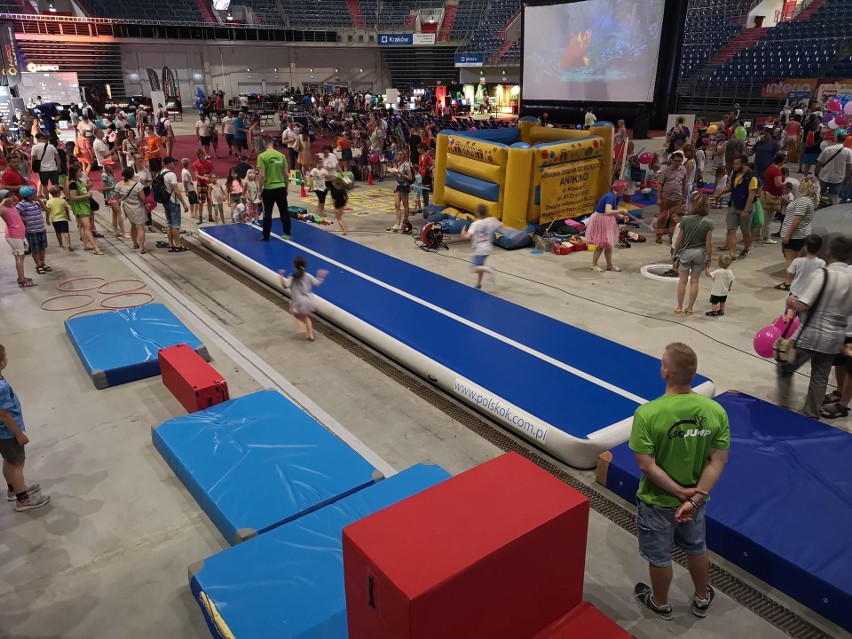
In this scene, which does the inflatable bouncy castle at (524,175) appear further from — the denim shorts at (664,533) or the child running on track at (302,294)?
the denim shorts at (664,533)

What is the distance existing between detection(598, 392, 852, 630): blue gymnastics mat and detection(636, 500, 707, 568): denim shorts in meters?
0.67

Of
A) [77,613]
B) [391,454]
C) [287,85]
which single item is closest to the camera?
[77,613]

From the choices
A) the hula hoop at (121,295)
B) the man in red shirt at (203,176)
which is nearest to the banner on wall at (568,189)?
the hula hoop at (121,295)

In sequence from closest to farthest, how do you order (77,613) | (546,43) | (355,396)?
(77,613) < (355,396) < (546,43)

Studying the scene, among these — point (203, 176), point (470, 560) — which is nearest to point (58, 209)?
point (203, 176)

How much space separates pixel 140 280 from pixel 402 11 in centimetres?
3818

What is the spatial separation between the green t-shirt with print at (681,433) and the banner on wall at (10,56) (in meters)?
31.9

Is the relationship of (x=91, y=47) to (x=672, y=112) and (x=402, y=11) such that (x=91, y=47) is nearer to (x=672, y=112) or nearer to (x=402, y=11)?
(x=402, y=11)

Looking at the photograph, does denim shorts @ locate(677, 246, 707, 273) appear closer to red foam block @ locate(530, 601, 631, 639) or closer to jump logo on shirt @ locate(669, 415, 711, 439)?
jump logo on shirt @ locate(669, 415, 711, 439)

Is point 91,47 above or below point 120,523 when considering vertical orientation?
above

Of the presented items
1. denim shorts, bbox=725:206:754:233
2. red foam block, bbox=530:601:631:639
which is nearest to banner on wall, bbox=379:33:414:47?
denim shorts, bbox=725:206:754:233

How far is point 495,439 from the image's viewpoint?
5.14m

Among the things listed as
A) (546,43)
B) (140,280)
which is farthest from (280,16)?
(140,280)

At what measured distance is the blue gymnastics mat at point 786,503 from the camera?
3371 millimetres
